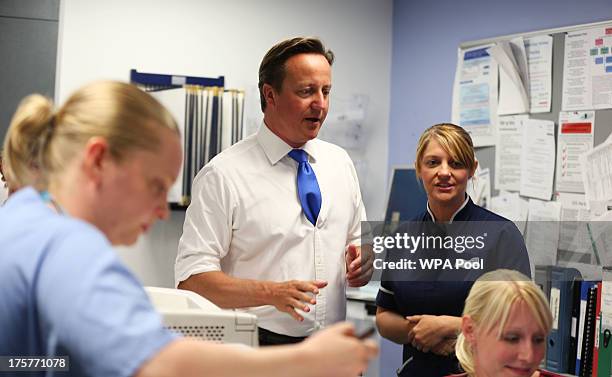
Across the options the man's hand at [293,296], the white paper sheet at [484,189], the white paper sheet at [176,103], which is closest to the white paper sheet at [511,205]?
the white paper sheet at [484,189]

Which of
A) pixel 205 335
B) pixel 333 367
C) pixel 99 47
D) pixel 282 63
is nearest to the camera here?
pixel 333 367

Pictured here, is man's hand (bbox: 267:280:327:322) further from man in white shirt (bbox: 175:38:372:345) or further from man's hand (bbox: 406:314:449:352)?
man's hand (bbox: 406:314:449:352)

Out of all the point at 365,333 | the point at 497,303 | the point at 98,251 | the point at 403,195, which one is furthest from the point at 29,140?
the point at 403,195

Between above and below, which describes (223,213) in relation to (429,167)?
below

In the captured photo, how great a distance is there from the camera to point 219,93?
4.20m

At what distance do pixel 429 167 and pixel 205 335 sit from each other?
3.73 ft

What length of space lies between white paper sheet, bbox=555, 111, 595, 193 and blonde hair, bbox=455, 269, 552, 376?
1.70m

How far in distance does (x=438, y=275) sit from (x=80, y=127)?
1.36 m

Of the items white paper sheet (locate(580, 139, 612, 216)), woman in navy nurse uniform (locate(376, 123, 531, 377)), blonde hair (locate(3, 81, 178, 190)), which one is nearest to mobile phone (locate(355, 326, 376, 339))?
blonde hair (locate(3, 81, 178, 190))

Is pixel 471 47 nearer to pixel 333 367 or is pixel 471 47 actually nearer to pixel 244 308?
pixel 244 308

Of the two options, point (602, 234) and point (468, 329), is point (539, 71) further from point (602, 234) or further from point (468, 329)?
point (468, 329)

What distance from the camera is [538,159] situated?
383 centimetres

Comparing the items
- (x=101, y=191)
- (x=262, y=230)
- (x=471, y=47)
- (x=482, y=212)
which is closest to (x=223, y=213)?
(x=262, y=230)

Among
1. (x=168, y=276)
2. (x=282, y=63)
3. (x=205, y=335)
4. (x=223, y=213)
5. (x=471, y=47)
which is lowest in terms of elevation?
(x=168, y=276)
